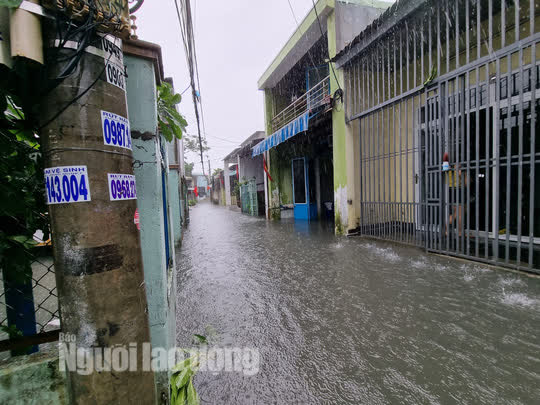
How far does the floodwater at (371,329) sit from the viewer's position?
1.77 meters

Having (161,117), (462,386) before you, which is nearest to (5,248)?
(161,117)

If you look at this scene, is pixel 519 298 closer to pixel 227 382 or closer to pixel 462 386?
pixel 462 386

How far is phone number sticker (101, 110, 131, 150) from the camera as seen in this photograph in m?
0.88

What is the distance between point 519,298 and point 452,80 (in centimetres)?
350

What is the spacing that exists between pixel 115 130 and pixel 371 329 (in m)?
2.63

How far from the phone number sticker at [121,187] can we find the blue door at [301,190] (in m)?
10.3

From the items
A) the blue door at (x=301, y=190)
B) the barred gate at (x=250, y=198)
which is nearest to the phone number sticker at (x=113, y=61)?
the blue door at (x=301, y=190)

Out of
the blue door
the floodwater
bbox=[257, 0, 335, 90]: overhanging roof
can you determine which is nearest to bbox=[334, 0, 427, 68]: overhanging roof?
bbox=[257, 0, 335, 90]: overhanging roof

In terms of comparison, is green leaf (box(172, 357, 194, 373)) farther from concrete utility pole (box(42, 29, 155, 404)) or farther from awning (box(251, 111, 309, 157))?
awning (box(251, 111, 309, 157))

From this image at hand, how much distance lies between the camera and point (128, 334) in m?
0.89

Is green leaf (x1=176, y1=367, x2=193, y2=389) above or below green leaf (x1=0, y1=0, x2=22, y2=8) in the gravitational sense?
below

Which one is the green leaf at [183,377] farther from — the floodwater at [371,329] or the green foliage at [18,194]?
the green foliage at [18,194]

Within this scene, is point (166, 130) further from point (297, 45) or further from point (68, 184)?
point (297, 45)

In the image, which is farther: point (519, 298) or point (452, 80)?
point (452, 80)
